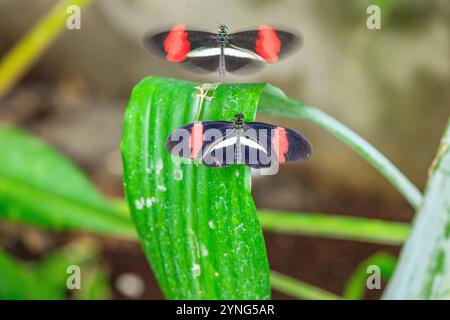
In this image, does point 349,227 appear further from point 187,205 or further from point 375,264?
point 187,205

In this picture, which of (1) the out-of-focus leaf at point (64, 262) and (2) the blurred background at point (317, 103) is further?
(2) the blurred background at point (317, 103)

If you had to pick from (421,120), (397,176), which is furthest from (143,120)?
(421,120)

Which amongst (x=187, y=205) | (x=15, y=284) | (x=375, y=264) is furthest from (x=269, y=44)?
(x=15, y=284)

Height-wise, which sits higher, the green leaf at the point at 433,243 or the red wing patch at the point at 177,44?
the red wing patch at the point at 177,44

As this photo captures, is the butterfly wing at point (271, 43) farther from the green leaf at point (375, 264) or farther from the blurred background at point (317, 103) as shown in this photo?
the blurred background at point (317, 103)

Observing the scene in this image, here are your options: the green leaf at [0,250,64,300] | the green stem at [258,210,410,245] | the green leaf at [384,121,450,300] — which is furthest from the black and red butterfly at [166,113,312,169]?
the green leaf at [0,250,64,300]

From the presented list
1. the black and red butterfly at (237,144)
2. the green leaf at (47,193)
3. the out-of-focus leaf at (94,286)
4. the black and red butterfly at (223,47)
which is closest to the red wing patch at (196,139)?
the black and red butterfly at (237,144)

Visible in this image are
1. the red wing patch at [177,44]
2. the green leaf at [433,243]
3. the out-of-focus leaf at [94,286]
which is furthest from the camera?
the out-of-focus leaf at [94,286]

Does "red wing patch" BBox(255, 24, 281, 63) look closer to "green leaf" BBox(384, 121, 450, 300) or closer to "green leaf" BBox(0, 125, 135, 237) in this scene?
"green leaf" BBox(384, 121, 450, 300)
